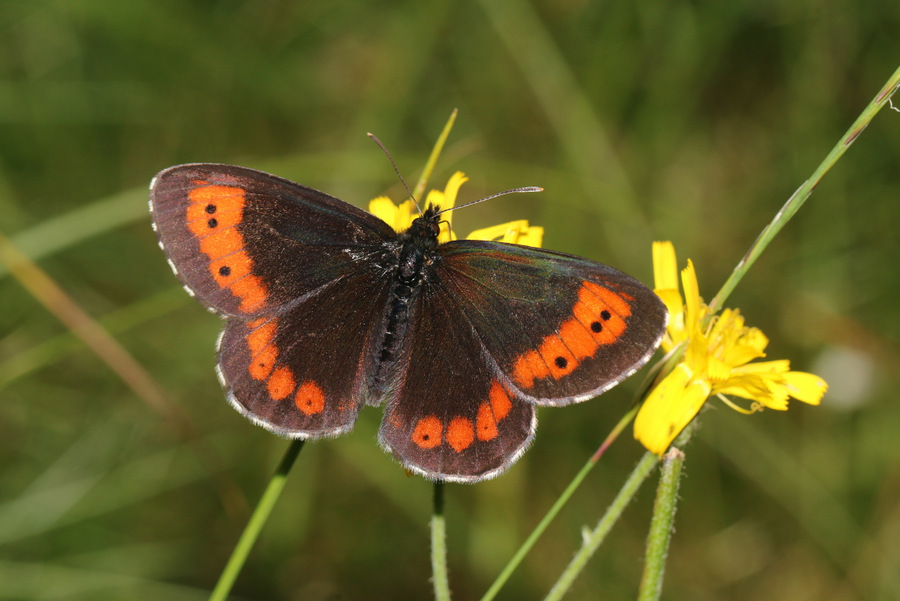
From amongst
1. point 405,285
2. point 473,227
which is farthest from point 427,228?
point 473,227

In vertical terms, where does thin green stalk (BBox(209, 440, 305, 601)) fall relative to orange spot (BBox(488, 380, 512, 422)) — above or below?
below

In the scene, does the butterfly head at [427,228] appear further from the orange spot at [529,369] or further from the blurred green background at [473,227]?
the blurred green background at [473,227]

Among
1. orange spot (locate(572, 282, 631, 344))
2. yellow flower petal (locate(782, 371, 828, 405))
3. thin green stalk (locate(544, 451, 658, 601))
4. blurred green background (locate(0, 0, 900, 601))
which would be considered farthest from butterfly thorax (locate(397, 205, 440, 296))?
blurred green background (locate(0, 0, 900, 601))

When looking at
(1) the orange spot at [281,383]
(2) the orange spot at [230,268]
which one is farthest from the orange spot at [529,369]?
(2) the orange spot at [230,268]

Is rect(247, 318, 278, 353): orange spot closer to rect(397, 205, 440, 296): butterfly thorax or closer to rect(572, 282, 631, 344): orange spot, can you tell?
rect(397, 205, 440, 296): butterfly thorax

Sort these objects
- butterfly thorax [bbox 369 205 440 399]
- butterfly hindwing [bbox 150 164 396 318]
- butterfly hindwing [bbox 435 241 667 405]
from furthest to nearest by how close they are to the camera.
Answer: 1. butterfly thorax [bbox 369 205 440 399]
2. butterfly hindwing [bbox 150 164 396 318]
3. butterfly hindwing [bbox 435 241 667 405]

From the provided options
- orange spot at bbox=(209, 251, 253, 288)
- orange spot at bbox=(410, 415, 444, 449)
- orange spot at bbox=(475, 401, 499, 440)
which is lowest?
orange spot at bbox=(410, 415, 444, 449)

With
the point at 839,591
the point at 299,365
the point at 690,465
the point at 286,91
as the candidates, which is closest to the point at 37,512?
the point at 299,365

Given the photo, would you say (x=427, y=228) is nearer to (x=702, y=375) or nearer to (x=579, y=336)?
(x=579, y=336)
